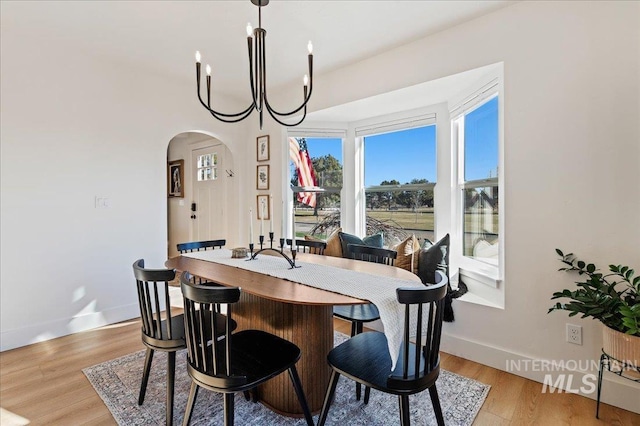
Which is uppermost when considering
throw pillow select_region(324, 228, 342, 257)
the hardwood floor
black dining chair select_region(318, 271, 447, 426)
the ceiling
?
the ceiling

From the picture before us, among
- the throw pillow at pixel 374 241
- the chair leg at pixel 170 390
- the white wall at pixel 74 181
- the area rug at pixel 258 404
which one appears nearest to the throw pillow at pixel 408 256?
the throw pillow at pixel 374 241

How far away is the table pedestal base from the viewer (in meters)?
1.75

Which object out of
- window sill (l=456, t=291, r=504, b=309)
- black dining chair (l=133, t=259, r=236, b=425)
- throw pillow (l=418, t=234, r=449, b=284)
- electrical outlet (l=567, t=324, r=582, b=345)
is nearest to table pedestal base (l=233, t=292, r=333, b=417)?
black dining chair (l=133, t=259, r=236, b=425)

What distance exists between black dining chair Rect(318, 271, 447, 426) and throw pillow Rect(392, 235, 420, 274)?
123 cm

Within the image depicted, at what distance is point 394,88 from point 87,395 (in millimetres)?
3164

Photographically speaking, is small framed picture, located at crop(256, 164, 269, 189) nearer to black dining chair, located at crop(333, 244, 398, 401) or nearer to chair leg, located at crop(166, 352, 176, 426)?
black dining chair, located at crop(333, 244, 398, 401)

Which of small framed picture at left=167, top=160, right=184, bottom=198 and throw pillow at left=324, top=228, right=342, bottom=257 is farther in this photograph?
small framed picture at left=167, top=160, right=184, bottom=198

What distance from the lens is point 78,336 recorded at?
2861 mm

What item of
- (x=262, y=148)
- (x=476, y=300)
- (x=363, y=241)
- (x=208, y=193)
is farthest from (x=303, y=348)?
(x=208, y=193)

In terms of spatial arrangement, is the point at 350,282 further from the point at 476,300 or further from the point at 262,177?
the point at 262,177

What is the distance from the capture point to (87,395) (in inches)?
77.7

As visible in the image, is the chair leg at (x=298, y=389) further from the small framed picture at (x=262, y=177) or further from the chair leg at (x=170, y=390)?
the small framed picture at (x=262, y=177)

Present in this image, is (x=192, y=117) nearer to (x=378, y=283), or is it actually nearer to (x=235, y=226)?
(x=235, y=226)

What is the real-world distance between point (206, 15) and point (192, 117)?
1606mm
